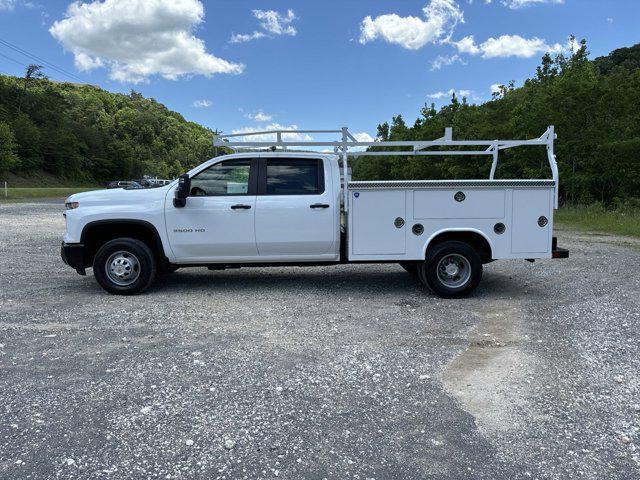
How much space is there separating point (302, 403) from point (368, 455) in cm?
81

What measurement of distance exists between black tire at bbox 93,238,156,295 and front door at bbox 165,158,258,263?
42cm

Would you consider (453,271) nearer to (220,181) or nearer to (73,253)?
(220,181)

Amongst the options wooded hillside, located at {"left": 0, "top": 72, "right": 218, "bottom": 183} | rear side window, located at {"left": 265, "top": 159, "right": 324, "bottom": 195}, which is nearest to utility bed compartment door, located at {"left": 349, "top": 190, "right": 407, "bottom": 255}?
rear side window, located at {"left": 265, "top": 159, "right": 324, "bottom": 195}

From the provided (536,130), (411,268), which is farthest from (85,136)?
(411,268)

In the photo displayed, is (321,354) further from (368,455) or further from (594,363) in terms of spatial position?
(594,363)

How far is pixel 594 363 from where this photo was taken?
460cm

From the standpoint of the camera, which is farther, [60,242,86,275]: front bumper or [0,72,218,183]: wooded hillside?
[0,72,218,183]: wooded hillside

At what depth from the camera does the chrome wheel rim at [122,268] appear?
718 centimetres

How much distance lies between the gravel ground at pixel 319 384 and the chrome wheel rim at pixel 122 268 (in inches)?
12.8

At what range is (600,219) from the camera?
62.2 ft

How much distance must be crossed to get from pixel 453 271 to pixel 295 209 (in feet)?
7.76

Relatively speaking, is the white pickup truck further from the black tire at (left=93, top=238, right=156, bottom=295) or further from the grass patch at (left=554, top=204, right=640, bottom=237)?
the grass patch at (left=554, top=204, right=640, bottom=237)

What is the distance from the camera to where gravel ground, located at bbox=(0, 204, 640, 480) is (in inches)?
121

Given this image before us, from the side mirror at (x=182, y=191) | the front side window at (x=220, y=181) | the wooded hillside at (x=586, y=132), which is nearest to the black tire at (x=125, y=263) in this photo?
the side mirror at (x=182, y=191)
